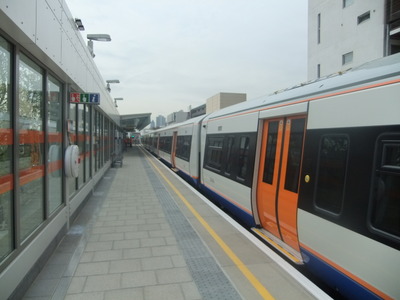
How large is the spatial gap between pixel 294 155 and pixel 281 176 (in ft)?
A: 1.42

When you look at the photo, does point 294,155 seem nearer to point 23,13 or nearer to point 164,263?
point 164,263

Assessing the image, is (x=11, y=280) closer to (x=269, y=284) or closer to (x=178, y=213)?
(x=269, y=284)

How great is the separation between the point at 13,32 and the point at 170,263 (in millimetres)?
3167

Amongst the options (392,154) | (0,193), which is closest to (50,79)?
(0,193)

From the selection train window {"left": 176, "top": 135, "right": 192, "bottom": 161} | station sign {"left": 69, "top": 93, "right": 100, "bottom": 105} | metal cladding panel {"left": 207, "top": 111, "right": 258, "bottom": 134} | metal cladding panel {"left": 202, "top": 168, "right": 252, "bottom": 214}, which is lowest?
metal cladding panel {"left": 202, "top": 168, "right": 252, "bottom": 214}

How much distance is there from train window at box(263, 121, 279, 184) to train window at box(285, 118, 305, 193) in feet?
1.78

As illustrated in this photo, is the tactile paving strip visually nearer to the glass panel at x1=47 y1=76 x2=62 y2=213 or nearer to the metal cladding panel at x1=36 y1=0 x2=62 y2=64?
the glass panel at x1=47 y1=76 x2=62 y2=213

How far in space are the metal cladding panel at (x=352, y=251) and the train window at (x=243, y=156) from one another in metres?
2.26

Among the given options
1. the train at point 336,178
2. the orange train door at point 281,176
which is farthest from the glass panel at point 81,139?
the orange train door at point 281,176

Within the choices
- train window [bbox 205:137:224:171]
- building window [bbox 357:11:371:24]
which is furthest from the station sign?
building window [bbox 357:11:371:24]

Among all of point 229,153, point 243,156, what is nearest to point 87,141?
point 229,153

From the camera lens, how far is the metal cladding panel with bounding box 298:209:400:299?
279cm

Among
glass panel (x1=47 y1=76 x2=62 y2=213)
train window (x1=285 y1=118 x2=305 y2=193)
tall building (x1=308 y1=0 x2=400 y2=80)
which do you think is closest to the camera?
train window (x1=285 y1=118 x2=305 y2=193)

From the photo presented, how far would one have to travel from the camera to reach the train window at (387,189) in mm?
2828
